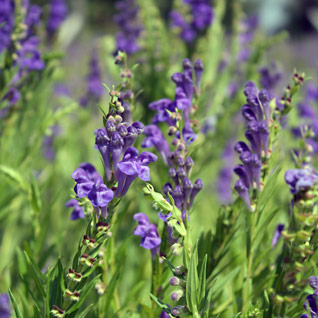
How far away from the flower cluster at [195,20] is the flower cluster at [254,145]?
5.36 ft

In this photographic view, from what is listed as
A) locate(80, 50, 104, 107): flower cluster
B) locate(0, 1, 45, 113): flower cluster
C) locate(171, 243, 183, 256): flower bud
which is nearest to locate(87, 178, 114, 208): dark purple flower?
Result: locate(171, 243, 183, 256): flower bud

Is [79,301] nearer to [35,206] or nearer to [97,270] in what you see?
[97,270]

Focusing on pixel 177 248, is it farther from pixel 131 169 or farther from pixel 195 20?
pixel 195 20

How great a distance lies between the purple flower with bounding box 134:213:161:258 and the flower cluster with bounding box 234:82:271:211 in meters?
0.26

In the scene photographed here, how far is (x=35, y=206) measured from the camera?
1.53 metres

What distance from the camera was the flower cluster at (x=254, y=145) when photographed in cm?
120

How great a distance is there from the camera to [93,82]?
351 cm

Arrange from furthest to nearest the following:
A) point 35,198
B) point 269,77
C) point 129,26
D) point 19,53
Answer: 1. point 129,26
2. point 269,77
3. point 19,53
4. point 35,198

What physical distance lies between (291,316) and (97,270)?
53 centimetres

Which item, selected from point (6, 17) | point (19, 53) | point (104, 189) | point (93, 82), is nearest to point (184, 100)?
point (104, 189)

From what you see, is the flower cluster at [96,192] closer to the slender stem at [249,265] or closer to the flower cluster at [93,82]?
the slender stem at [249,265]

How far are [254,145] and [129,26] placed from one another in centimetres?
195

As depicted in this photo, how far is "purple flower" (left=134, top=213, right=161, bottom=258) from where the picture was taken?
1173 mm

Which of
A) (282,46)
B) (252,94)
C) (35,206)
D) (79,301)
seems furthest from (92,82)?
(282,46)
